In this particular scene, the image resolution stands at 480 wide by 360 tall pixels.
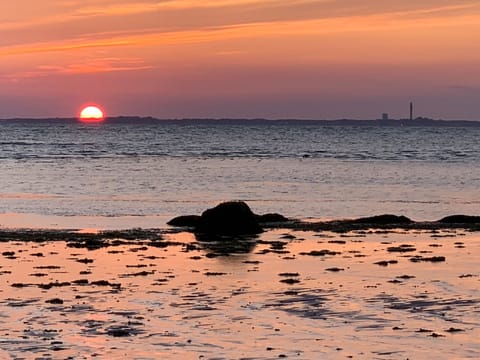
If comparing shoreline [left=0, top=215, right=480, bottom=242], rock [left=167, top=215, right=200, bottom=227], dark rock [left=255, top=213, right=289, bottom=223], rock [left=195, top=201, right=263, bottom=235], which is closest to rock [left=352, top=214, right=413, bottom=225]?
shoreline [left=0, top=215, right=480, bottom=242]

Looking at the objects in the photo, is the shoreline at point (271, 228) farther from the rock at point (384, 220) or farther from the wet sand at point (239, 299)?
the wet sand at point (239, 299)

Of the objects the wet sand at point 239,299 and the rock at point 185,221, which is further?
the rock at point 185,221

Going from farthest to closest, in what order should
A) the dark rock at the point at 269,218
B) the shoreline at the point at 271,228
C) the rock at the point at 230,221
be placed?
the dark rock at the point at 269,218 → the rock at the point at 230,221 → the shoreline at the point at 271,228

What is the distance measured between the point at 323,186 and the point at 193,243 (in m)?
34.9

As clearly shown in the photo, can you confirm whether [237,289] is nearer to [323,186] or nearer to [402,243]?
[402,243]

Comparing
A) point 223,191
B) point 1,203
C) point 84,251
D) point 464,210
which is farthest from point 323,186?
point 84,251

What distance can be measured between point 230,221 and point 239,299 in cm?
1599

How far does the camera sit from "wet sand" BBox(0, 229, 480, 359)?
669 inches

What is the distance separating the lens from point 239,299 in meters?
21.9

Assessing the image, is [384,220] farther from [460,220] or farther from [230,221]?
[230,221]

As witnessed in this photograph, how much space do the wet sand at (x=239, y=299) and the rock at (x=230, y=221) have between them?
12.1 feet

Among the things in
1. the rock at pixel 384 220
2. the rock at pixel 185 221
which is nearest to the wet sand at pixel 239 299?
the rock at pixel 185 221

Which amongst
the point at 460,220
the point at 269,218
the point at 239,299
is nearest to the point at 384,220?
the point at 460,220

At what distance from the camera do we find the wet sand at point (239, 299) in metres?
17.0
